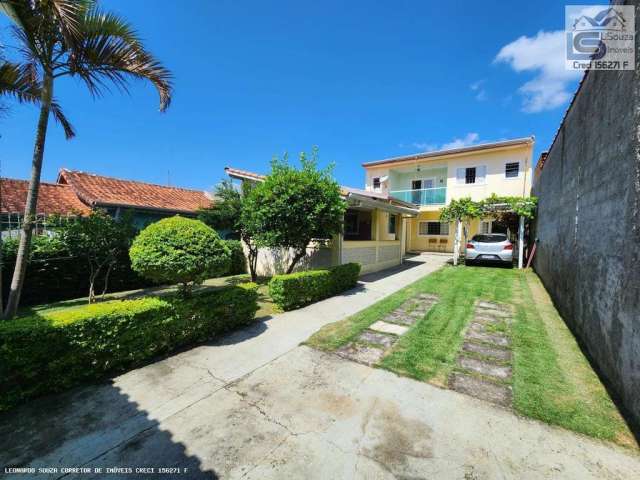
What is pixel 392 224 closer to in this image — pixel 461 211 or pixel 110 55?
pixel 461 211

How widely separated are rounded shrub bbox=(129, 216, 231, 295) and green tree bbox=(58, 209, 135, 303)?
4032 millimetres

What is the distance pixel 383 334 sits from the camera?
16.1ft

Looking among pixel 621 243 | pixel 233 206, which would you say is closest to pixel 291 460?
pixel 621 243

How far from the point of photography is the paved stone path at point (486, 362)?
3.18 meters

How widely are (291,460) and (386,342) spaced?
271 cm

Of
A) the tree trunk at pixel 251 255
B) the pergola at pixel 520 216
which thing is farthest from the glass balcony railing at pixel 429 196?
the tree trunk at pixel 251 255

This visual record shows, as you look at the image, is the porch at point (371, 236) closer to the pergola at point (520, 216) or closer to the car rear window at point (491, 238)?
the car rear window at point (491, 238)

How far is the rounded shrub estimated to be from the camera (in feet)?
13.4

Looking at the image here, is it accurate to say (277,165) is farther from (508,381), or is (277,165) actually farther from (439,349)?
(508,381)

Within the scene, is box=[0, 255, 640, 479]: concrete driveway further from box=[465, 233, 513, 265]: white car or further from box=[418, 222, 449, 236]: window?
box=[418, 222, 449, 236]: window

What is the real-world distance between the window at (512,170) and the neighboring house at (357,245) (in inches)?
286

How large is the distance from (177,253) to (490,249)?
12944mm

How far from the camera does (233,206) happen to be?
939cm

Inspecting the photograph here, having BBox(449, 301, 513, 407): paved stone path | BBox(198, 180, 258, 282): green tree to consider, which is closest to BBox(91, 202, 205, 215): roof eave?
BBox(198, 180, 258, 282): green tree
